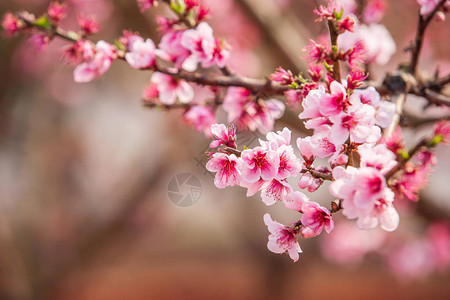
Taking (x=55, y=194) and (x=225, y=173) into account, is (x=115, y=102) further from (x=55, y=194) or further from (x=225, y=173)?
(x=225, y=173)

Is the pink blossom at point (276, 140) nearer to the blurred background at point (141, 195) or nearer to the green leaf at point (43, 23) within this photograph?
the blurred background at point (141, 195)

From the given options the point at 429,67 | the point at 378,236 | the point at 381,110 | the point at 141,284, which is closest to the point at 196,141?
the point at 378,236

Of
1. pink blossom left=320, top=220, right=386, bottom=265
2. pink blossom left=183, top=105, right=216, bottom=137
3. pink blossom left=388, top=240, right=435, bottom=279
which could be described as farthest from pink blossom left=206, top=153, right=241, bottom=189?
pink blossom left=320, top=220, right=386, bottom=265

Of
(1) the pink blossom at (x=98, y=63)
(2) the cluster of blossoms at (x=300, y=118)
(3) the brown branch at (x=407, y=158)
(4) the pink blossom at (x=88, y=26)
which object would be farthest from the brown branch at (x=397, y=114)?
(4) the pink blossom at (x=88, y=26)

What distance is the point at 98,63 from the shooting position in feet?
3.52

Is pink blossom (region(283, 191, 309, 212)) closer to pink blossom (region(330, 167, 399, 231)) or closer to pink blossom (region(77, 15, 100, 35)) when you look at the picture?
pink blossom (region(330, 167, 399, 231))

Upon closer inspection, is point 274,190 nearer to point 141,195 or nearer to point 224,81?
point 224,81

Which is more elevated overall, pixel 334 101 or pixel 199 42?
pixel 334 101

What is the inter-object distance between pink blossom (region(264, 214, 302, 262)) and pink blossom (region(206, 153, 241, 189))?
105 mm

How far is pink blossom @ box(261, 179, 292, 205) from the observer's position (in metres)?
0.79

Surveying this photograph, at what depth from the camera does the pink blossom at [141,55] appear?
1.05m

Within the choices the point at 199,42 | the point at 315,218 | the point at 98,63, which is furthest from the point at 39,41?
the point at 315,218

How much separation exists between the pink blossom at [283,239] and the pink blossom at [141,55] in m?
0.51

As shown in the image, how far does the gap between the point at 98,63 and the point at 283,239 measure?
0.64 m
